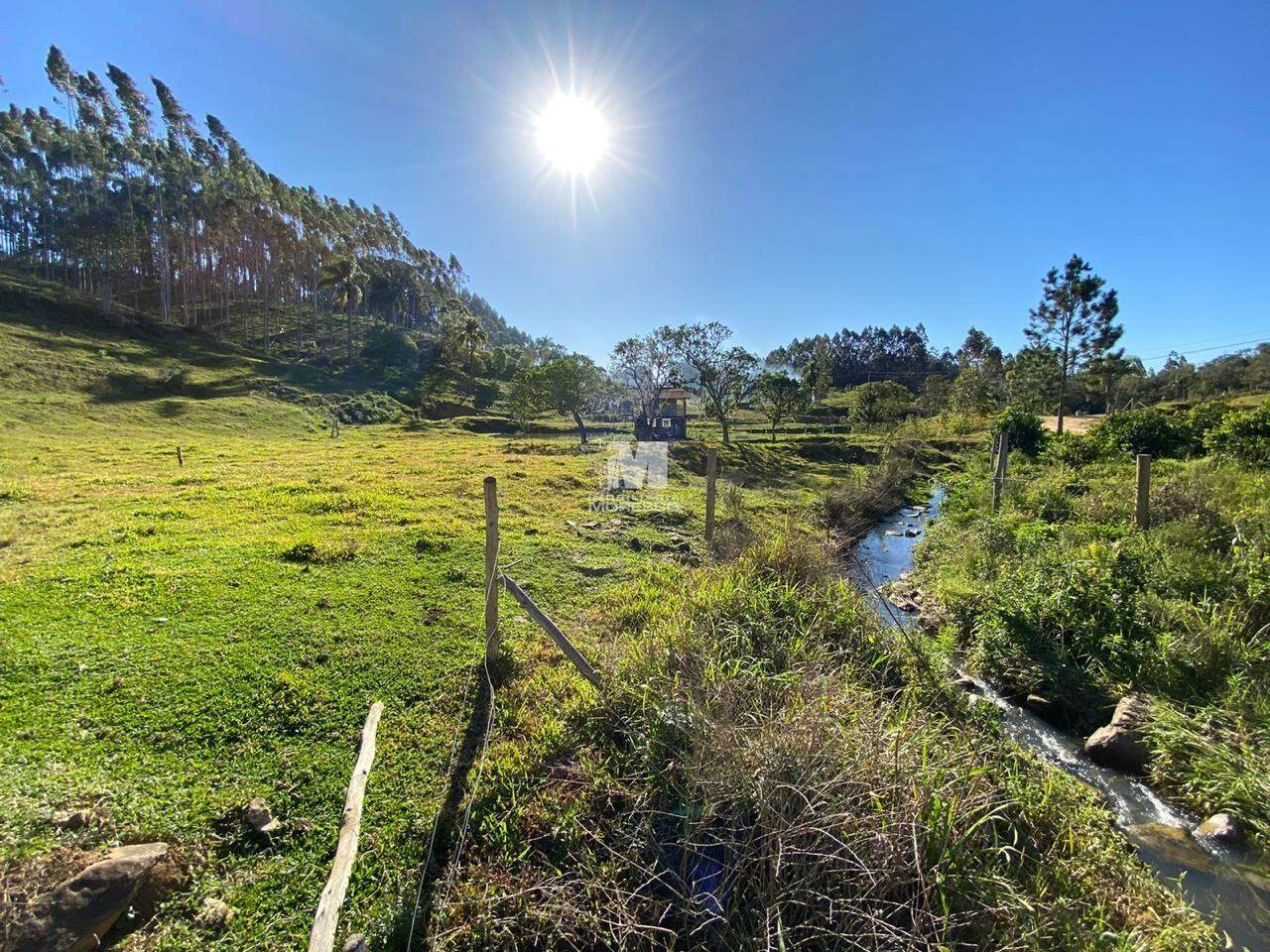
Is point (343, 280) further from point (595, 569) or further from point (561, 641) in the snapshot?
point (561, 641)

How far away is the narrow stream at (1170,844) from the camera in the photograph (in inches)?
155

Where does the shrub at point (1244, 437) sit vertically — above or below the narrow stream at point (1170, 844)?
above

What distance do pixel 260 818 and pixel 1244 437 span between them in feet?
68.0

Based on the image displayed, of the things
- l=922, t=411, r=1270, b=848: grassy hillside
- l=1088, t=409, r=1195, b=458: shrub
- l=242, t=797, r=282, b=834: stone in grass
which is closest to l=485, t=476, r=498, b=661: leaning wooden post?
l=242, t=797, r=282, b=834: stone in grass

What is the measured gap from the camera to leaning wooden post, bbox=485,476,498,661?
5.71m

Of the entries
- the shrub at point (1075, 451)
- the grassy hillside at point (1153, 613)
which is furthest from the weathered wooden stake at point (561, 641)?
the shrub at point (1075, 451)

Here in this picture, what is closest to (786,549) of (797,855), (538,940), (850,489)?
(797,855)

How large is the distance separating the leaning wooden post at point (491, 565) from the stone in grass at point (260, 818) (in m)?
2.39

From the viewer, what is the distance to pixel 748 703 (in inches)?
169

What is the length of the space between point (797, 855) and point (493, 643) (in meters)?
4.09

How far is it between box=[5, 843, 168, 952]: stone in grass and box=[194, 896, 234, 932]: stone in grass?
0.41 metres

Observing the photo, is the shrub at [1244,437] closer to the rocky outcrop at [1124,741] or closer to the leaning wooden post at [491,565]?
the rocky outcrop at [1124,741]

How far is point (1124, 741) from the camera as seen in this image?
563 cm

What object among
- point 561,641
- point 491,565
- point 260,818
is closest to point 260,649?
point 260,818
